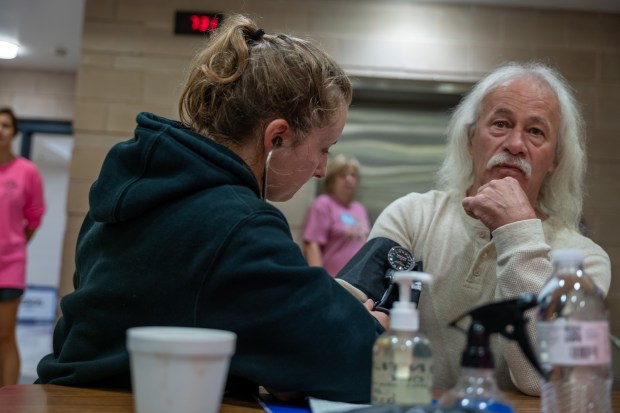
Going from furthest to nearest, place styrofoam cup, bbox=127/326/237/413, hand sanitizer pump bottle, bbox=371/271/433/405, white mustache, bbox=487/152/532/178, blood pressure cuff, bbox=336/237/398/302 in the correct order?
1. white mustache, bbox=487/152/532/178
2. blood pressure cuff, bbox=336/237/398/302
3. hand sanitizer pump bottle, bbox=371/271/433/405
4. styrofoam cup, bbox=127/326/237/413

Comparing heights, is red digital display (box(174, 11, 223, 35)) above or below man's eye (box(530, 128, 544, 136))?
above

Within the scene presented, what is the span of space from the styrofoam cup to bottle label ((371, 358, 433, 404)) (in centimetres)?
20

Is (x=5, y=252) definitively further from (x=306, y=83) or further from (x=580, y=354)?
(x=580, y=354)

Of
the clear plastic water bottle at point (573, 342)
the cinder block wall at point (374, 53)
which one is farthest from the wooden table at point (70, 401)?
the cinder block wall at point (374, 53)

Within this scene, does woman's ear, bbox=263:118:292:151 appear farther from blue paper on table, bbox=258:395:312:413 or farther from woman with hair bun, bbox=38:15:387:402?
blue paper on table, bbox=258:395:312:413

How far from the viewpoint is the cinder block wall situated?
429 cm

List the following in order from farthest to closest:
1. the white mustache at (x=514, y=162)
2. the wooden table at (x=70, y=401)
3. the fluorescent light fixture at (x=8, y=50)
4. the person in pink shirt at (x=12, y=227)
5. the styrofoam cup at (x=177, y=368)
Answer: the fluorescent light fixture at (x=8, y=50), the person in pink shirt at (x=12, y=227), the white mustache at (x=514, y=162), the wooden table at (x=70, y=401), the styrofoam cup at (x=177, y=368)

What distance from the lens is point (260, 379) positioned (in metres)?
1.00

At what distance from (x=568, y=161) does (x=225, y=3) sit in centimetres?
311

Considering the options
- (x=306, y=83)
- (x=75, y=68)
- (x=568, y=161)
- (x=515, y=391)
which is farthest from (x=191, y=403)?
(x=75, y=68)

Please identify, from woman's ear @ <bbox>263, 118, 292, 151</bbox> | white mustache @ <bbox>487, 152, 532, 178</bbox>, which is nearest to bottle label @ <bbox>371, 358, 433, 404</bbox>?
woman's ear @ <bbox>263, 118, 292, 151</bbox>

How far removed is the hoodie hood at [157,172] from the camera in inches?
40.6

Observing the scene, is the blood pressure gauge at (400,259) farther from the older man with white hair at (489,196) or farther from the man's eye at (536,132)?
the man's eye at (536,132)

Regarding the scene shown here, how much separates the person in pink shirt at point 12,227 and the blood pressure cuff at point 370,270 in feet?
9.51
